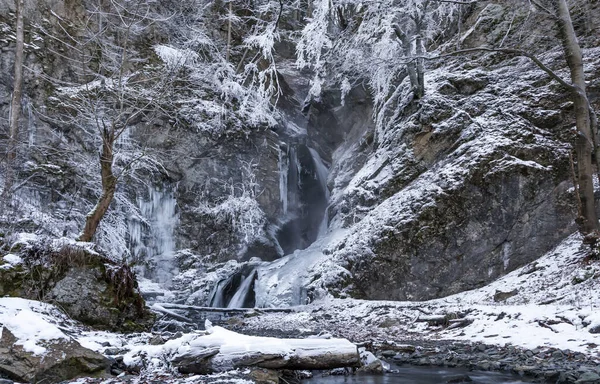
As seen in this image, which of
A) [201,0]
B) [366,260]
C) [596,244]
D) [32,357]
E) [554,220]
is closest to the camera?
[32,357]

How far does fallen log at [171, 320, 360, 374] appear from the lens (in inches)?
171

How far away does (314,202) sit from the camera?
798 inches

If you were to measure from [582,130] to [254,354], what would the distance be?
7608mm

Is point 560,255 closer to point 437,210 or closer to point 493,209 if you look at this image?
point 493,209

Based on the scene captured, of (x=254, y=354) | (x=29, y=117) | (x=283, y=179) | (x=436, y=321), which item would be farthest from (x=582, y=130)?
(x=29, y=117)

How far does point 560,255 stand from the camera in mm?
8891

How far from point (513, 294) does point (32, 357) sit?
26.8 feet

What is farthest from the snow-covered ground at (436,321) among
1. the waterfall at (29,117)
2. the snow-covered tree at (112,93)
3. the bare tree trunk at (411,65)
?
the waterfall at (29,117)

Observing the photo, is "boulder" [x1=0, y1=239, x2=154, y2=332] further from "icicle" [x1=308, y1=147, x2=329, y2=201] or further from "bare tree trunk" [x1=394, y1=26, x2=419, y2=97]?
"icicle" [x1=308, y1=147, x2=329, y2=201]

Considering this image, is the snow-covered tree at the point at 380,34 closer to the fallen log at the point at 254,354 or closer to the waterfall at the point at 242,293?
the waterfall at the point at 242,293

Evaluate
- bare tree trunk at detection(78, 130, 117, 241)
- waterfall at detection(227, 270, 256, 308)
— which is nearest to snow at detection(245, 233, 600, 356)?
waterfall at detection(227, 270, 256, 308)

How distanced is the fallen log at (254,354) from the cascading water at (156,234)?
43.7 ft

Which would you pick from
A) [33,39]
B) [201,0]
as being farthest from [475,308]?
[201,0]

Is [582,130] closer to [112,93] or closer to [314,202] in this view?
[112,93]
